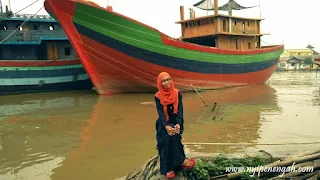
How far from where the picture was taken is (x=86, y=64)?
11.9 metres

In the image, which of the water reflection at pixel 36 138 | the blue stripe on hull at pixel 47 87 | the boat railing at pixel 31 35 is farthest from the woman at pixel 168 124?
the boat railing at pixel 31 35

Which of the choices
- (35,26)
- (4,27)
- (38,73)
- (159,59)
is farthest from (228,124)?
(4,27)

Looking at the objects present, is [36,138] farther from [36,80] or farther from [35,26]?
[35,26]

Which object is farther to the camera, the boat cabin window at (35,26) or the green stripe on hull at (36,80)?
the boat cabin window at (35,26)

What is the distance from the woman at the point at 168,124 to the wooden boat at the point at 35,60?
13266 millimetres

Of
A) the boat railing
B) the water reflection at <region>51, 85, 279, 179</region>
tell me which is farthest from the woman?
the boat railing

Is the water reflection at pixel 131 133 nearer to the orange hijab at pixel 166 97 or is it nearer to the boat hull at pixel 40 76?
the orange hijab at pixel 166 97

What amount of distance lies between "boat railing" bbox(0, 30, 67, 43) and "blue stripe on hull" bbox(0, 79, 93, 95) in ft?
9.37

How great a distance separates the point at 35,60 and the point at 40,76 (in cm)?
85

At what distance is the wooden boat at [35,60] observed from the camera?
46.3ft

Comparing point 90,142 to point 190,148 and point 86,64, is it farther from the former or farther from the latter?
point 86,64

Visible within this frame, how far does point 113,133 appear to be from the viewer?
239 inches

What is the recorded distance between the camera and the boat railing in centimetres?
1541

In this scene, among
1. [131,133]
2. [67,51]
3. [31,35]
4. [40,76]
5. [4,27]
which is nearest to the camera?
[131,133]
